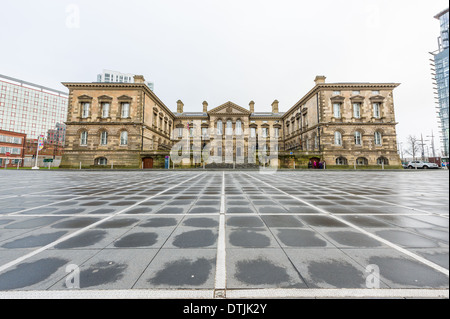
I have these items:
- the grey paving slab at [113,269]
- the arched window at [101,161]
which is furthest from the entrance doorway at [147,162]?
the grey paving slab at [113,269]

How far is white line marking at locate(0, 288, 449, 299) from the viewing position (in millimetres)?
1550

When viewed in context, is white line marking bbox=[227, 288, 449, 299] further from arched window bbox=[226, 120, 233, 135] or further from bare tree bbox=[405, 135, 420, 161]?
bare tree bbox=[405, 135, 420, 161]

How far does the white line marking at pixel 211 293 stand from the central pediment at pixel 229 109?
40509 millimetres

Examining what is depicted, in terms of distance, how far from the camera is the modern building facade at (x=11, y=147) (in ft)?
145

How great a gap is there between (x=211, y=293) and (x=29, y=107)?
106 m

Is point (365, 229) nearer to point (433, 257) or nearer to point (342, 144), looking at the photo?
point (433, 257)

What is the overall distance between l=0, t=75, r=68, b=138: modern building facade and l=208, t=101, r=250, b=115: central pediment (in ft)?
222

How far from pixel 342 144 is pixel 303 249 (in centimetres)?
3035
